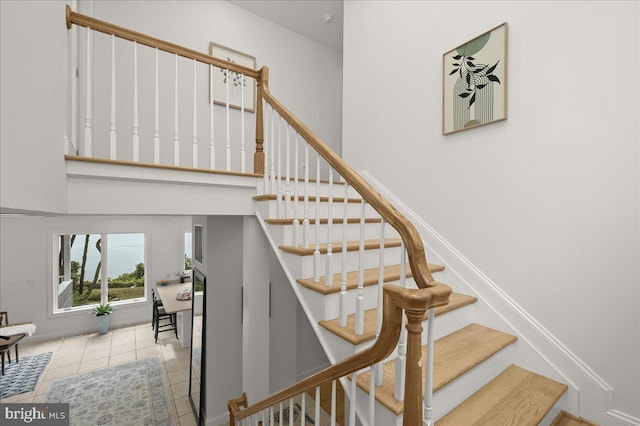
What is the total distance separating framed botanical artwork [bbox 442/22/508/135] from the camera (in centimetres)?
201

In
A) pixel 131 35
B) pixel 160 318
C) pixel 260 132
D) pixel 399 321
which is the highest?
pixel 131 35

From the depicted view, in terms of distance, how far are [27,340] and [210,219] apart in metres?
5.02

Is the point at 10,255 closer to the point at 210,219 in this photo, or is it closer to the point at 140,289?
the point at 140,289

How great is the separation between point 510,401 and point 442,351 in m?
0.38

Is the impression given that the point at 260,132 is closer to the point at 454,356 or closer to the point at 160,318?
the point at 454,356

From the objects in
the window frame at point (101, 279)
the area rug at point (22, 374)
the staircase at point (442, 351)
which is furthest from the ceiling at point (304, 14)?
the area rug at point (22, 374)

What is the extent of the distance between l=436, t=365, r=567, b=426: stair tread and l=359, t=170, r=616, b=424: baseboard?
0.37 feet

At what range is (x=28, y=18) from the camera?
0.97 meters

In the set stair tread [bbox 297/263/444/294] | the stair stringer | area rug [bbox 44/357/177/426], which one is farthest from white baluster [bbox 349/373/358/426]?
area rug [bbox 44/357/177/426]

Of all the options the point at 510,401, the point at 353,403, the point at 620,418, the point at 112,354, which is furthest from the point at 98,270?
the point at 620,418

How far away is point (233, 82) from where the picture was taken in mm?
3574

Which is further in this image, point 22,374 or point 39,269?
point 39,269

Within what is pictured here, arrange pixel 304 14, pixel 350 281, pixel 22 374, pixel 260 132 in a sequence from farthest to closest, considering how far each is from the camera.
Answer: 1. pixel 22 374
2. pixel 304 14
3. pixel 260 132
4. pixel 350 281

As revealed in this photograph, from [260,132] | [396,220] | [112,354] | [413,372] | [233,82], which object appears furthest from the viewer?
[112,354]
